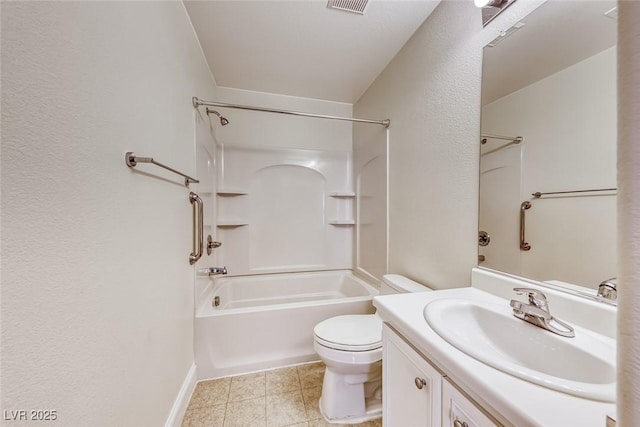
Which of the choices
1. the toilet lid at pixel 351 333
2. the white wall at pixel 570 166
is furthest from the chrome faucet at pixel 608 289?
the toilet lid at pixel 351 333

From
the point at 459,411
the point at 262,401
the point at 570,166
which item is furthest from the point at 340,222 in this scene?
the point at 459,411

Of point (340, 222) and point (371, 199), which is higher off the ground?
point (371, 199)

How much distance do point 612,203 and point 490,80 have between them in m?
0.72

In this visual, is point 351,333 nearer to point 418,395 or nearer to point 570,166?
point 418,395

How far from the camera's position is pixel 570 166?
0.78 meters

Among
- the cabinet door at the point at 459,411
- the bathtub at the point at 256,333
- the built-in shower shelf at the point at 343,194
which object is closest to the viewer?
the cabinet door at the point at 459,411

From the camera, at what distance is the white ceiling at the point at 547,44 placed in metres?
0.73

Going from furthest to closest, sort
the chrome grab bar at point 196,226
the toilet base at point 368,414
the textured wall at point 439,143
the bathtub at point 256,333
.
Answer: the bathtub at point 256,333 < the chrome grab bar at point 196,226 < the toilet base at point 368,414 < the textured wall at point 439,143

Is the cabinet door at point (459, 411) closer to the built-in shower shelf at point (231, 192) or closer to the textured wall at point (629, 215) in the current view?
the textured wall at point (629, 215)

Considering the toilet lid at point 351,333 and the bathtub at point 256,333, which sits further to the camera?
the bathtub at point 256,333

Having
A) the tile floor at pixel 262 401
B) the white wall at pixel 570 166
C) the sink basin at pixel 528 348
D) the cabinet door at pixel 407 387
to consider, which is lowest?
the tile floor at pixel 262 401

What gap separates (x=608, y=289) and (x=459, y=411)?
23.7 inches

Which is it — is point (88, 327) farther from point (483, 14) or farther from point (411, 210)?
point (483, 14)

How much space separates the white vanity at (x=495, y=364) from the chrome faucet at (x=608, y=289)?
3 cm
